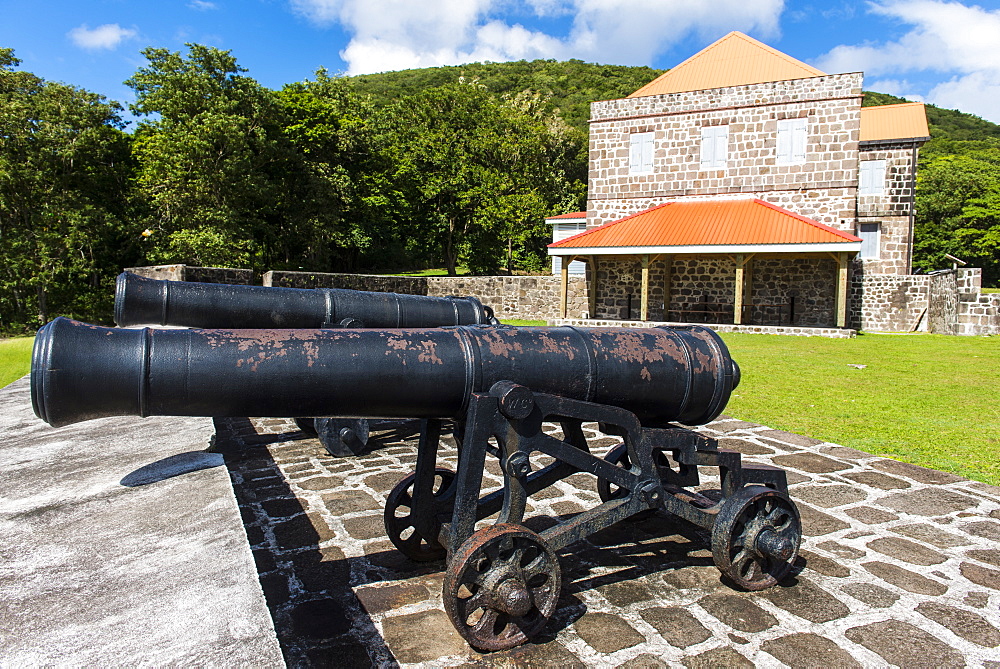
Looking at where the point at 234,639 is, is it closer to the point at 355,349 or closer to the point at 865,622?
the point at 355,349

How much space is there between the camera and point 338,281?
50.6 ft

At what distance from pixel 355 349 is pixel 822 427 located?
503cm

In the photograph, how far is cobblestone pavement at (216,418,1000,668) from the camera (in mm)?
2293

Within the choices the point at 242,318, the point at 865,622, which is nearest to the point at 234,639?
the point at 865,622

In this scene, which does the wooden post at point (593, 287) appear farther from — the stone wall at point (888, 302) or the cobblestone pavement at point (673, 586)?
the cobblestone pavement at point (673, 586)

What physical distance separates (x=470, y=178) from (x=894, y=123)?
18.9m

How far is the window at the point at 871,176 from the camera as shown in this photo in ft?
86.1

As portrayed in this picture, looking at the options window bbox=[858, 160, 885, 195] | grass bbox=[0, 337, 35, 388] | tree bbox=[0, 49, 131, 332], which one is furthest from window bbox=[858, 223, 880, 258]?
grass bbox=[0, 337, 35, 388]

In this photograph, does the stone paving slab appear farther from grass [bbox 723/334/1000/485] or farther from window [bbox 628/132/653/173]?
window [bbox 628/132/653/173]

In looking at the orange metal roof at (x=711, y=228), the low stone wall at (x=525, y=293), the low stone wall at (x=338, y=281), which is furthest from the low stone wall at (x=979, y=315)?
the low stone wall at (x=338, y=281)

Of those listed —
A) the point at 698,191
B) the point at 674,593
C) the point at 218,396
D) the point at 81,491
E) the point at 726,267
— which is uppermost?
the point at 698,191

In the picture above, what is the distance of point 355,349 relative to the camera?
2.27m

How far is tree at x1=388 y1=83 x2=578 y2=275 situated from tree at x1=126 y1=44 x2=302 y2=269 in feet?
30.0

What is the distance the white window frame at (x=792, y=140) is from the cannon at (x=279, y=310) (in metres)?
17.8
